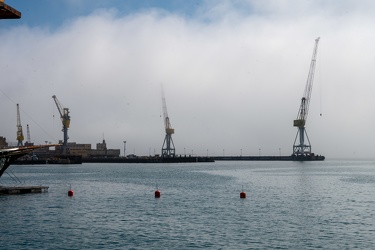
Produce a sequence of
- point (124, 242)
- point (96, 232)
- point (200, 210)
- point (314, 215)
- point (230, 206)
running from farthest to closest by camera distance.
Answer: point (230, 206) → point (200, 210) → point (314, 215) → point (96, 232) → point (124, 242)

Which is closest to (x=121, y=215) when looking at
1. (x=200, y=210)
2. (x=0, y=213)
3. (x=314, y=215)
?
(x=200, y=210)

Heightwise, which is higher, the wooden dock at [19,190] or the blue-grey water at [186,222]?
the wooden dock at [19,190]

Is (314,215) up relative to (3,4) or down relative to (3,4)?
down

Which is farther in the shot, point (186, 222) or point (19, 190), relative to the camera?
point (19, 190)

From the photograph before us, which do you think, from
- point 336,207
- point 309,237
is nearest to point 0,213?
point 309,237

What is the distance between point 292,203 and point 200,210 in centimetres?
1380

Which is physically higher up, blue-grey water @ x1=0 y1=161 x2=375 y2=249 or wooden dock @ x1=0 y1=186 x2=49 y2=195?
wooden dock @ x1=0 y1=186 x2=49 y2=195

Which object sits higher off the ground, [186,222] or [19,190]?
[19,190]

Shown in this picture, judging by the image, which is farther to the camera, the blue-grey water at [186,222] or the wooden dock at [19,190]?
the wooden dock at [19,190]

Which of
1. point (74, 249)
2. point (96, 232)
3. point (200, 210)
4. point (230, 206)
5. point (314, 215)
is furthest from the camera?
point (230, 206)

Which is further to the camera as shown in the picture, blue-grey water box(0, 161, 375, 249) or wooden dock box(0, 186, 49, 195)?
wooden dock box(0, 186, 49, 195)

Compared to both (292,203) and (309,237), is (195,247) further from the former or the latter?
(292,203)

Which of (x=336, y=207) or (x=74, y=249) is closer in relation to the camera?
(x=74, y=249)

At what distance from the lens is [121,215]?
50.2 m
